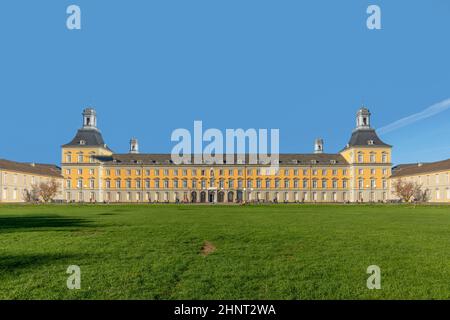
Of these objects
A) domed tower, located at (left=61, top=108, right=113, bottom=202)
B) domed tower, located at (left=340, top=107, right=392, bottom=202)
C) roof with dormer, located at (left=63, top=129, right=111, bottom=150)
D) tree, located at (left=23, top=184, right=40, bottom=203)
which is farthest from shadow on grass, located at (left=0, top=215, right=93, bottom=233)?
domed tower, located at (left=340, top=107, right=392, bottom=202)

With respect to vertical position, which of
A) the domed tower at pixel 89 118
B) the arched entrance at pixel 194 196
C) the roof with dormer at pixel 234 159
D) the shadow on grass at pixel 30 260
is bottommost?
the arched entrance at pixel 194 196

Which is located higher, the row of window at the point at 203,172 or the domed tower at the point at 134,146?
the domed tower at the point at 134,146

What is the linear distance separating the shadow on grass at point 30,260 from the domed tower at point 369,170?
249 feet

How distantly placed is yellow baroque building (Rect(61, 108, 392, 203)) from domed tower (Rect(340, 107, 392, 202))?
22 centimetres

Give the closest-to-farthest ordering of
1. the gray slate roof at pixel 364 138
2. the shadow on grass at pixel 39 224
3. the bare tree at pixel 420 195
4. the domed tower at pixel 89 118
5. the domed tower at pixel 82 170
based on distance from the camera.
Answer: 1. the shadow on grass at pixel 39 224
2. the bare tree at pixel 420 195
3. the domed tower at pixel 82 170
4. the gray slate roof at pixel 364 138
5. the domed tower at pixel 89 118

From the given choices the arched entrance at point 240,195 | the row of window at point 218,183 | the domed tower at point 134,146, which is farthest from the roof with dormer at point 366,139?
the domed tower at point 134,146

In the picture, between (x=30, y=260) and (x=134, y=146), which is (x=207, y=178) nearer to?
(x=134, y=146)

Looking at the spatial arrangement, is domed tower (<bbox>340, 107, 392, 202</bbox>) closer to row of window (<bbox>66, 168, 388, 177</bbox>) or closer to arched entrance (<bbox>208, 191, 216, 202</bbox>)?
row of window (<bbox>66, 168, 388, 177</bbox>)

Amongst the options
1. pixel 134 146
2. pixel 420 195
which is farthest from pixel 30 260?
pixel 134 146

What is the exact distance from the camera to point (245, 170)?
7925 centimetres

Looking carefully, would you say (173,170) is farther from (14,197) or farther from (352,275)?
(352,275)

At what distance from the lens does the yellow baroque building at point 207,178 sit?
78750mm

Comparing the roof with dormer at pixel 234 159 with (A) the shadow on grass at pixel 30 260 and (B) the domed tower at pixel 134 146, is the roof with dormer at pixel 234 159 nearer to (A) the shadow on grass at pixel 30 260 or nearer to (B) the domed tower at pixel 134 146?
(B) the domed tower at pixel 134 146
